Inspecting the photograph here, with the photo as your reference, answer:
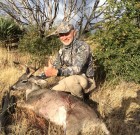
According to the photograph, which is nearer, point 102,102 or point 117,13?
point 102,102

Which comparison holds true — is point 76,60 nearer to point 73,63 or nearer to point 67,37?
point 73,63

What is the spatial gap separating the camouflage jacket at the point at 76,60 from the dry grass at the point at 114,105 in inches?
29.5

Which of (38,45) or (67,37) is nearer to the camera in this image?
(67,37)

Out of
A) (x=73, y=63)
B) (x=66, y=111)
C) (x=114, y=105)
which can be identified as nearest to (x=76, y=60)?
(x=73, y=63)

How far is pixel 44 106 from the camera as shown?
6.23 m

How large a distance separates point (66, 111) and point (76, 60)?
1425 mm

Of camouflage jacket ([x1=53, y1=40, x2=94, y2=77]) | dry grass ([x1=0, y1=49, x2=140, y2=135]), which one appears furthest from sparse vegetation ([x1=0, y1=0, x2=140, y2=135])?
camouflage jacket ([x1=53, y1=40, x2=94, y2=77])

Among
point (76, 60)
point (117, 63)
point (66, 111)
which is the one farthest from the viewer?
point (117, 63)

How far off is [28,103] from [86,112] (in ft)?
3.93

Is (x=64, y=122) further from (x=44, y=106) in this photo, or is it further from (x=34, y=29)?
(x=34, y=29)

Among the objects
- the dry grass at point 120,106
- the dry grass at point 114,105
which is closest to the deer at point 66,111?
the dry grass at point 114,105

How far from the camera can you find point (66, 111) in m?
5.86

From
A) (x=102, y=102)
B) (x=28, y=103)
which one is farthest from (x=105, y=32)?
(x=28, y=103)

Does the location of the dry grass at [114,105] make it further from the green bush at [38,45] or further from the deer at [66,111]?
the green bush at [38,45]
